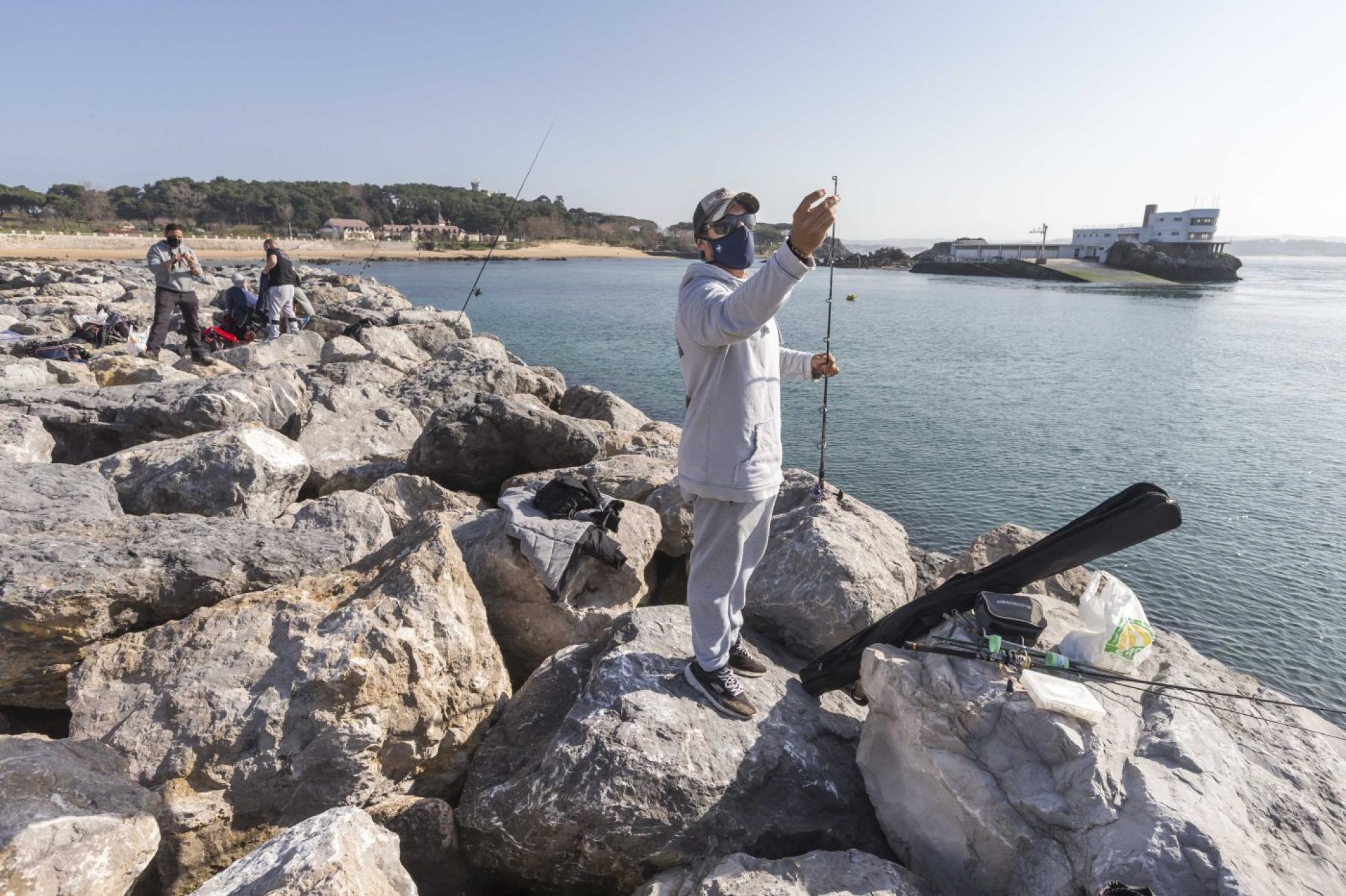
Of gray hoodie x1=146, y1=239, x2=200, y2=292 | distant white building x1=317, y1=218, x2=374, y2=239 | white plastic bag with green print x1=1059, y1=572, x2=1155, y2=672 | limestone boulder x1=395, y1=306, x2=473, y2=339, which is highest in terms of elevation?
distant white building x1=317, y1=218, x2=374, y2=239

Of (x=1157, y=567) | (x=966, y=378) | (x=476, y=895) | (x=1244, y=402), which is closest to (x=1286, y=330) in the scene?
(x=1244, y=402)

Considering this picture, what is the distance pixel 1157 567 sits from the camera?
394 inches

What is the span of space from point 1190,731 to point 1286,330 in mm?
41877

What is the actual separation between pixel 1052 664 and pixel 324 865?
3.25 metres

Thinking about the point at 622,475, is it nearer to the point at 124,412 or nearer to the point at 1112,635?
the point at 1112,635

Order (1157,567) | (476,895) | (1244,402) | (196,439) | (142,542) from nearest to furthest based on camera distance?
(476,895) → (142,542) → (196,439) → (1157,567) → (1244,402)

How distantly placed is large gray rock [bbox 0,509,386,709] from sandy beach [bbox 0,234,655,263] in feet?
207

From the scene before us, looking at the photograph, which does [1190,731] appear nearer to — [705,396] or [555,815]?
[705,396]

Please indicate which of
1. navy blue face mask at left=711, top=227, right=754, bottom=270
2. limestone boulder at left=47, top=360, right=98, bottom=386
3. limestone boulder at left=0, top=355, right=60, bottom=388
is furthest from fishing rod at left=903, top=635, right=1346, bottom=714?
limestone boulder at left=47, top=360, right=98, bottom=386

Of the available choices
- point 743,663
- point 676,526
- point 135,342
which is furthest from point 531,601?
point 135,342

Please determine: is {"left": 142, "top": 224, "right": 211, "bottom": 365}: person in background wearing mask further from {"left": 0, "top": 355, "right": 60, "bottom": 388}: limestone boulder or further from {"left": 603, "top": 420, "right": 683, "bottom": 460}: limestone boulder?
{"left": 603, "top": 420, "right": 683, "bottom": 460}: limestone boulder

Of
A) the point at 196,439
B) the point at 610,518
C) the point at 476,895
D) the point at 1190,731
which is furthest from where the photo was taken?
the point at 196,439

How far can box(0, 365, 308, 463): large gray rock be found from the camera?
7457mm

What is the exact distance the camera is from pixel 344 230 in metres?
115
